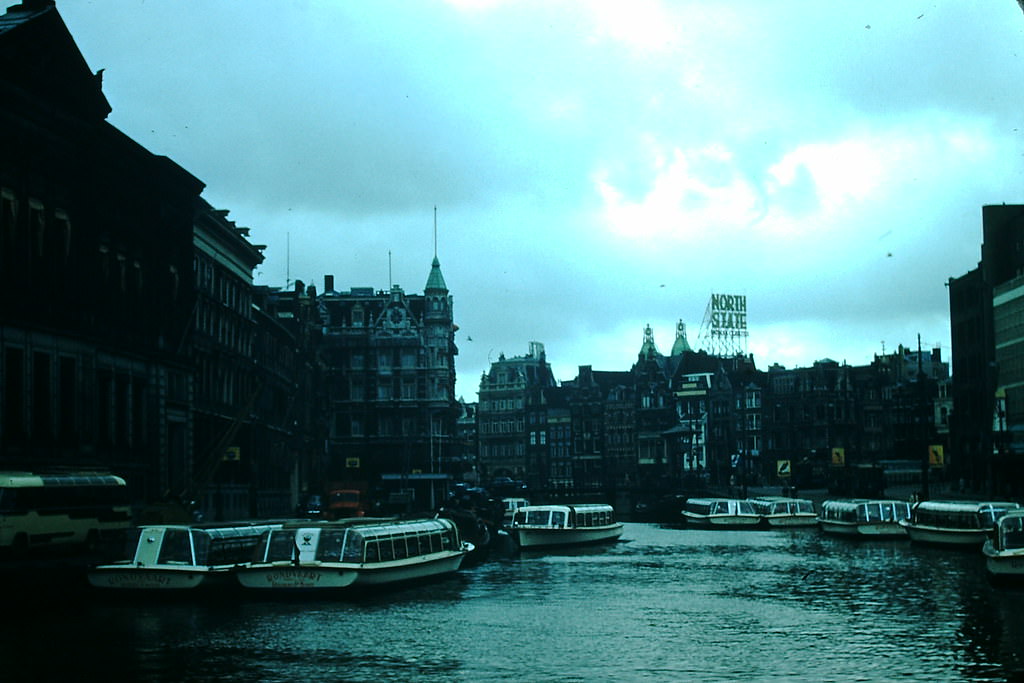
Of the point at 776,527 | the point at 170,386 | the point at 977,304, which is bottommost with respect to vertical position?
the point at 776,527

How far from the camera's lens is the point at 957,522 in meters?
81.1

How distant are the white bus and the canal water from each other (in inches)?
81.6

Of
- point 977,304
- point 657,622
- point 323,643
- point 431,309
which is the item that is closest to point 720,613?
point 657,622

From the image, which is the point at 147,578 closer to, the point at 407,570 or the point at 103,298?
the point at 407,570

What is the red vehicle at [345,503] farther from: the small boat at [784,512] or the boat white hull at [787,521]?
the small boat at [784,512]

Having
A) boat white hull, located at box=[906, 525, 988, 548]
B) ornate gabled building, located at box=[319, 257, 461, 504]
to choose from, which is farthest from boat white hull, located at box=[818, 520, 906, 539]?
ornate gabled building, located at box=[319, 257, 461, 504]

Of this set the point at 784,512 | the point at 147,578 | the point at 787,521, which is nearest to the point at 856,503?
the point at 787,521

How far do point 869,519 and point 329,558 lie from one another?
56434 mm

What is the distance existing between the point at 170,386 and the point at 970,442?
3384 inches

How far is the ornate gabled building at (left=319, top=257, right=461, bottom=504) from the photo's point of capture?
156875 mm

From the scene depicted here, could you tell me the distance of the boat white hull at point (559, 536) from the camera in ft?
296

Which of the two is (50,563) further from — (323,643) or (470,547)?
(470,547)

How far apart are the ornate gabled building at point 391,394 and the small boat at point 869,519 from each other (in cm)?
6234

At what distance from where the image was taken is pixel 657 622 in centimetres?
4566
